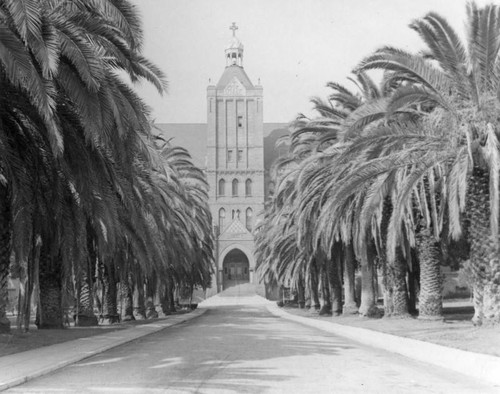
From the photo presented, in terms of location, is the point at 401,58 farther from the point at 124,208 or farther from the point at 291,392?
the point at 291,392

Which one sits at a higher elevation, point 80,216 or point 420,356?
point 80,216

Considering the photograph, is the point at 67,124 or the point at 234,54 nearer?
the point at 67,124

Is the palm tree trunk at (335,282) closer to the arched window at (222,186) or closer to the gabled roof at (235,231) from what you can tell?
the gabled roof at (235,231)

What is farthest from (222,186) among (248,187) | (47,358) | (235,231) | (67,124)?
(47,358)

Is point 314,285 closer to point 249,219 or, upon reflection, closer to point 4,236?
point 4,236

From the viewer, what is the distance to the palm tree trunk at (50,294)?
72.4 feet

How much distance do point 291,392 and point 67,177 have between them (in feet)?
27.1

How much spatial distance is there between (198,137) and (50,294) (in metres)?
85.3

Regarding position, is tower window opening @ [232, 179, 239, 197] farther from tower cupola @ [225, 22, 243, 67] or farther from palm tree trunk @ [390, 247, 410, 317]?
palm tree trunk @ [390, 247, 410, 317]

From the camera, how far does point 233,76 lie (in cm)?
9338

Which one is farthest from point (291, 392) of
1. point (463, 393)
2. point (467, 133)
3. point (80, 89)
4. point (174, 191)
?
point (174, 191)

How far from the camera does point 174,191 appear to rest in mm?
33375

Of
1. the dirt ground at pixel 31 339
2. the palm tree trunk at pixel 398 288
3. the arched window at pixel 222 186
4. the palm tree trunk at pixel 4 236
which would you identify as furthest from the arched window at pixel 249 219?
the palm tree trunk at pixel 4 236

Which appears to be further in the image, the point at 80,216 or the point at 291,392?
the point at 80,216
